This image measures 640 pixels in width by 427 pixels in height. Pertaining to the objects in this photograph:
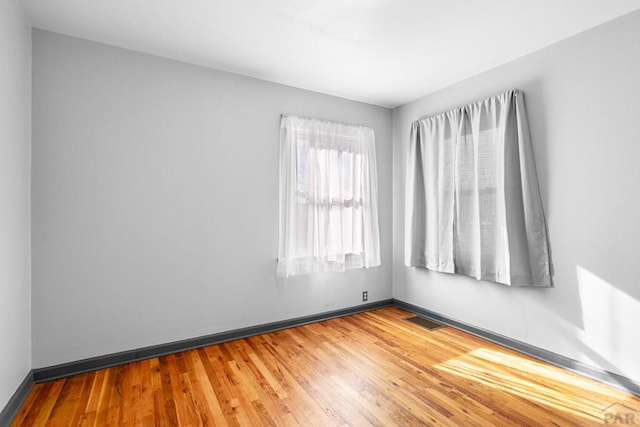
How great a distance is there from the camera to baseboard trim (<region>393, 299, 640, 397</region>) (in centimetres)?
219

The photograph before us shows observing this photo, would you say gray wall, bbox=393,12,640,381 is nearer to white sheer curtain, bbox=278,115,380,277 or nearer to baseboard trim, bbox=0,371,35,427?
white sheer curtain, bbox=278,115,380,277

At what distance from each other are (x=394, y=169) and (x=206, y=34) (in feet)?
8.88

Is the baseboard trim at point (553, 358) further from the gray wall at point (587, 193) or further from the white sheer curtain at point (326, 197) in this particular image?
the white sheer curtain at point (326, 197)

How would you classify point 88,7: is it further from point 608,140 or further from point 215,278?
point 608,140

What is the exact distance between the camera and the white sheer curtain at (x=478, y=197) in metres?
2.70

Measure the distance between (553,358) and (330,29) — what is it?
10.4 feet

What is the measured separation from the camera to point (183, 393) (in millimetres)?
2139

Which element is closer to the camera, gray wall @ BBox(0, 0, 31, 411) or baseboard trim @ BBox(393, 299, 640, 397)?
gray wall @ BBox(0, 0, 31, 411)

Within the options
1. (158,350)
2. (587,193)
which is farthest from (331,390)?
(587,193)

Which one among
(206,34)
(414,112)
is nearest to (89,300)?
(206,34)

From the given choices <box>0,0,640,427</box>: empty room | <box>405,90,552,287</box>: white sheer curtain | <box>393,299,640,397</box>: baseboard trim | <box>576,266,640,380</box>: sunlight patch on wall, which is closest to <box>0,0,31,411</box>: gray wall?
<box>0,0,640,427</box>: empty room

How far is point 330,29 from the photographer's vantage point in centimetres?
238

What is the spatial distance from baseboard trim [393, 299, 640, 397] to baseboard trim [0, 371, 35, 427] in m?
3.62

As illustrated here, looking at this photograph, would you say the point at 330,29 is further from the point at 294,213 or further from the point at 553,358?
the point at 553,358
